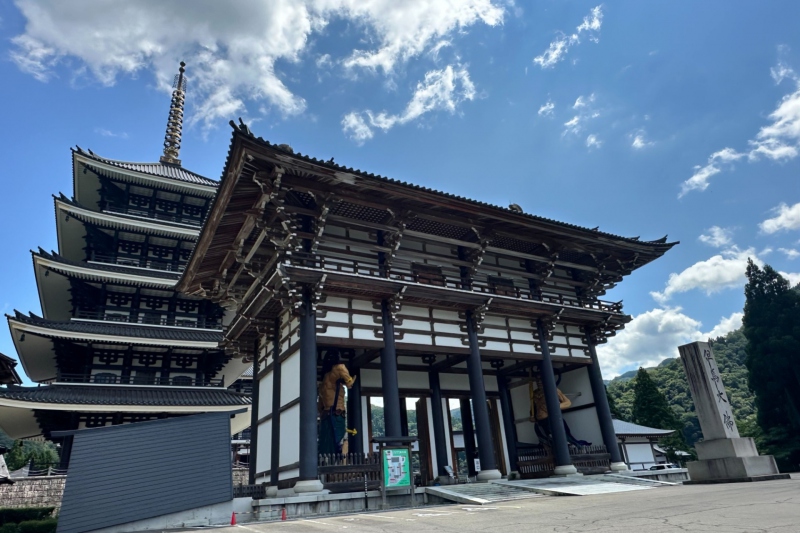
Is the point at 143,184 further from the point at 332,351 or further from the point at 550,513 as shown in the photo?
the point at 550,513

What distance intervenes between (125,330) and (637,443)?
32.4 meters

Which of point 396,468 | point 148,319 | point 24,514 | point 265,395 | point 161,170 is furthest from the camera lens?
point 161,170

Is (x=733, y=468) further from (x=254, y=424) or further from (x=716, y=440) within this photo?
(x=254, y=424)

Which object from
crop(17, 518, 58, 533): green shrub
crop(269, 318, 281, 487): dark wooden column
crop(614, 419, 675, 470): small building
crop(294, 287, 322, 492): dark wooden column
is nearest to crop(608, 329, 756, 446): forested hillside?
crop(614, 419, 675, 470): small building

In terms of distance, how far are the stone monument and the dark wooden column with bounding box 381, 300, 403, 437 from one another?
7.72 m

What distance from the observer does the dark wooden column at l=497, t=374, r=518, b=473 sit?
17.6 meters

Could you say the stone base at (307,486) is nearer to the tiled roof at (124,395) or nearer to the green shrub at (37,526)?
the green shrub at (37,526)

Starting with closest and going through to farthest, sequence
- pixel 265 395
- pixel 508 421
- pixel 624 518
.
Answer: pixel 624 518 < pixel 265 395 < pixel 508 421

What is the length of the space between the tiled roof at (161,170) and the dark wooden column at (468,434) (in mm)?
19242

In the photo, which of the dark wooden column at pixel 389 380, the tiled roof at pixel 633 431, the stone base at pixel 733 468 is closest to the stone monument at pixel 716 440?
the stone base at pixel 733 468

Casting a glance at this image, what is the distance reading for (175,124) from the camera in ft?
115

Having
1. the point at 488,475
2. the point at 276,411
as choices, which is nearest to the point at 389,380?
the point at 276,411

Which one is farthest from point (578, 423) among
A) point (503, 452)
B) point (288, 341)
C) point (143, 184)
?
point (143, 184)

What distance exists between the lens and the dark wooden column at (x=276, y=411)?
522 inches
